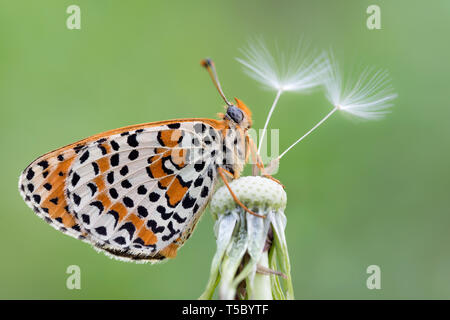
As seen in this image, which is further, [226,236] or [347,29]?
[347,29]

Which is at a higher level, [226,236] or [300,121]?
[300,121]

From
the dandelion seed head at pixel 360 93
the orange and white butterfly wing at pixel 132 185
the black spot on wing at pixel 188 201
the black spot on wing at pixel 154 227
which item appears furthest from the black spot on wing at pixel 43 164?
the dandelion seed head at pixel 360 93

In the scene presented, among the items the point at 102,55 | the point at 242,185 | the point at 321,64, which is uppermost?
the point at 102,55

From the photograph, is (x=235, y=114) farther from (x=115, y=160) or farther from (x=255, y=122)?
(x=255, y=122)

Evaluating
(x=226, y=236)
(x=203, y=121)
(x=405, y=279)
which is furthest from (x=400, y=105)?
(x=226, y=236)

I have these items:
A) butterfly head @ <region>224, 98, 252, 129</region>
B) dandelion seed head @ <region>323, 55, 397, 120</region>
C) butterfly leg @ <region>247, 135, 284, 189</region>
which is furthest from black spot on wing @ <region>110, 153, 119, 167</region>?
dandelion seed head @ <region>323, 55, 397, 120</region>

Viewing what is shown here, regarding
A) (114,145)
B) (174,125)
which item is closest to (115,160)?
(114,145)

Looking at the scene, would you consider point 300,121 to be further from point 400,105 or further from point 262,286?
point 262,286
